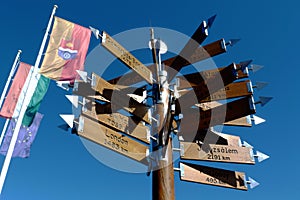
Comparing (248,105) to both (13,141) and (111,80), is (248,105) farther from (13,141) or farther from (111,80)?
(13,141)

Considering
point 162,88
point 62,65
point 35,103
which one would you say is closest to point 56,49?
point 62,65

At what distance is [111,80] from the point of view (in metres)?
4.82

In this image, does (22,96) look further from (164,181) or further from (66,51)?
(164,181)

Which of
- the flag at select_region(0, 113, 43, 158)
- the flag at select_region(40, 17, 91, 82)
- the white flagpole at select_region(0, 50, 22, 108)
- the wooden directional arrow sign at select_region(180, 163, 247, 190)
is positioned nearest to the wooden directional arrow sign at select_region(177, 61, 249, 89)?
the wooden directional arrow sign at select_region(180, 163, 247, 190)

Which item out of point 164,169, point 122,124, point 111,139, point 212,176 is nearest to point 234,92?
point 212,176

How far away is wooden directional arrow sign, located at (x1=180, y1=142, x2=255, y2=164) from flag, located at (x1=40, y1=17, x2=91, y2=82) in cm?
569

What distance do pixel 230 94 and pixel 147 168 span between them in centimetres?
155

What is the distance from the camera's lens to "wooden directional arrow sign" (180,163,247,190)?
3717 millimetres

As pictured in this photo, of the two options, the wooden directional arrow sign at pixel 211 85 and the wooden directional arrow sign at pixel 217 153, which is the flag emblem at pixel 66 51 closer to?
the wooden directional arrow sign at pixel 211 85

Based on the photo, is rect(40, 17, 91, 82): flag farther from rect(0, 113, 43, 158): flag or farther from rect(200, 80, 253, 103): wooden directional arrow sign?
rect(200, 80, 253, 103): wooden directional arrow sign

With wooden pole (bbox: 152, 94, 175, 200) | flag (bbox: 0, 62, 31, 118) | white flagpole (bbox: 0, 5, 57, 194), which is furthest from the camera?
flag (bbox: 0, 62, 31, 118)

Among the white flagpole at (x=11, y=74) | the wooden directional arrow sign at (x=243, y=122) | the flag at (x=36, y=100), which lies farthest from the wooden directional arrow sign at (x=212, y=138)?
the white flagpole at (x=11, y=74)

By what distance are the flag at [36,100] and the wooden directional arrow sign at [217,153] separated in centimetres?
649

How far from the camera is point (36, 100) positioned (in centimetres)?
923
